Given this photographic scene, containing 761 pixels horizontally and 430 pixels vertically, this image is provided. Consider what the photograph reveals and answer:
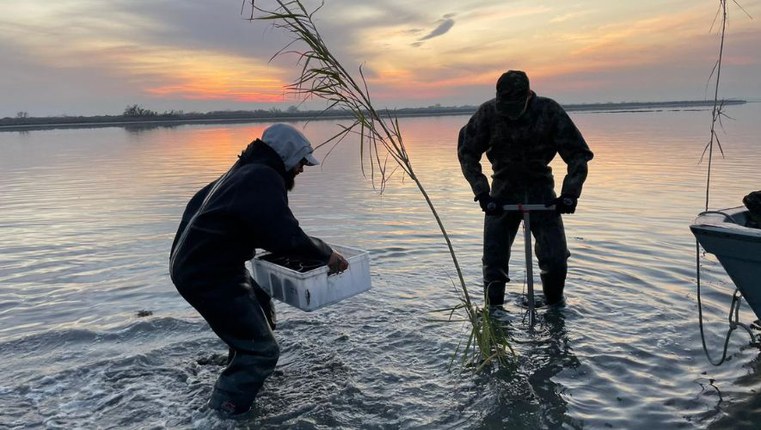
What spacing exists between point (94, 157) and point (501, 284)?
27175 mm

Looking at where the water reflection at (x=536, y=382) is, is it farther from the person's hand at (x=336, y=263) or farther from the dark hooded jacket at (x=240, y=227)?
the dark hooded jacket at (x=240, y=227)

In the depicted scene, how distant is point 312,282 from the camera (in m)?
3.98

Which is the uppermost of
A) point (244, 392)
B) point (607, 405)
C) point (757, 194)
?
point (757, 194)

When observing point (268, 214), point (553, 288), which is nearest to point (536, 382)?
point (553, 288)

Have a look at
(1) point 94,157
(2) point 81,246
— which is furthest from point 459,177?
(1) point 94,157

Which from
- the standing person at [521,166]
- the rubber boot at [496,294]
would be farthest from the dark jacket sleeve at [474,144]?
the rubber boot at [496,294]

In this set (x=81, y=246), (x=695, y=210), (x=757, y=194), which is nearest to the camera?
(x=757, y=194)

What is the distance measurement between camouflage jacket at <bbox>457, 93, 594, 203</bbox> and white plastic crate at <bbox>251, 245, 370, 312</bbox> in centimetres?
161

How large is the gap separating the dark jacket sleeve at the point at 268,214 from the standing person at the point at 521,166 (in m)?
2.29

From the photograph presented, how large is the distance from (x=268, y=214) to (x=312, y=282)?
31.2 inches

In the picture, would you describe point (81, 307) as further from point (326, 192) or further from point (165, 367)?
point (326, 192)

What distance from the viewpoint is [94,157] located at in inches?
1074

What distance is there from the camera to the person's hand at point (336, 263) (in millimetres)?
3900

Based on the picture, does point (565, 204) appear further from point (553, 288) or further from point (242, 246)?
point (242, 246)
